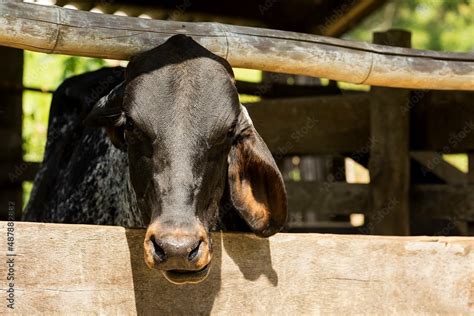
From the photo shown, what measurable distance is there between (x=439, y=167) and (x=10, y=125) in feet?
10.0

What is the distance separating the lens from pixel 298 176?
35.0 ft

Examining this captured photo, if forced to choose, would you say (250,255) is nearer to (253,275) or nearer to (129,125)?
(253,275)

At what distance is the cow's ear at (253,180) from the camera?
333 cm

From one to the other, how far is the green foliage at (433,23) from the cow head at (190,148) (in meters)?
18.4

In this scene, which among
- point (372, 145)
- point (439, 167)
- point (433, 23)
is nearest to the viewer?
point (372, 145)

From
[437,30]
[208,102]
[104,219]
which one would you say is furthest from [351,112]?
[437,30]

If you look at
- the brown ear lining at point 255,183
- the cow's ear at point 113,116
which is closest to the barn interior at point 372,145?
the brown ear lining at point 255,183

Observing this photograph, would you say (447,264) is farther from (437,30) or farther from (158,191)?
(437,30)

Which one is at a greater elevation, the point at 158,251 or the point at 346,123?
the point at 158,251

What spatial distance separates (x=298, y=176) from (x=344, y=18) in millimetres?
3210

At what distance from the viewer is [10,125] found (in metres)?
6.64

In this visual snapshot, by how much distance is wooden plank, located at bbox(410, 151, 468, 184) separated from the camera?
562 centimetres

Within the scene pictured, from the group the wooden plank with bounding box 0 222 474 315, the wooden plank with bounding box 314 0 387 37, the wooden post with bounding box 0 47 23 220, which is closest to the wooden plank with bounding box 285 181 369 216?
the wooden post with bounding box 0 47 23 220

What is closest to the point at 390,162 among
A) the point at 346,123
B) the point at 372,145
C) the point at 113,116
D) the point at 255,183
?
the point at 372,145
